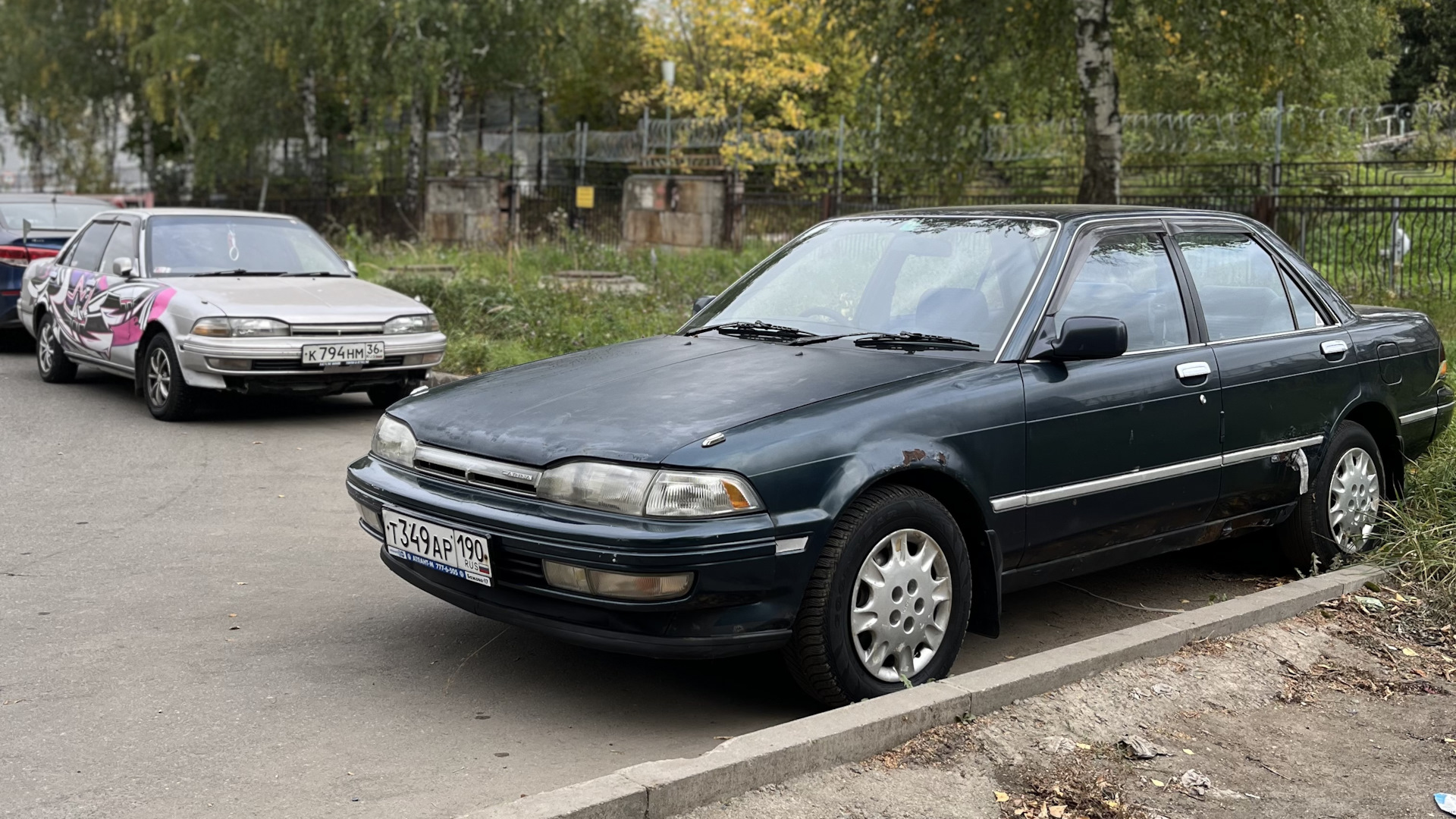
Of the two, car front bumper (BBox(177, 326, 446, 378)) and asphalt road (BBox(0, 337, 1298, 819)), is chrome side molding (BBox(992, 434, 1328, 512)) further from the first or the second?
car front bumper (BBox(177, 326, 446, 378))

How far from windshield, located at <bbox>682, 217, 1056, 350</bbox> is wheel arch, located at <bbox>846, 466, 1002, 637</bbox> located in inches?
23.0

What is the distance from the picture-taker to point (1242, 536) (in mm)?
6020

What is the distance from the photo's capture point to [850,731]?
148 inches

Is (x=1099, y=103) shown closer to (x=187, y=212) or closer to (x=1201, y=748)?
(x=187, y=212)

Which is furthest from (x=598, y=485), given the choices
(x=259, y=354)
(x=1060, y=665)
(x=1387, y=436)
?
(x=259, y=354)

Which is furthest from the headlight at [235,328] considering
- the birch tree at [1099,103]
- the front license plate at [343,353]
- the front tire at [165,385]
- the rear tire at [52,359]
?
the birch tree at [1099,103]

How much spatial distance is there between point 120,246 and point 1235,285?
8.64m

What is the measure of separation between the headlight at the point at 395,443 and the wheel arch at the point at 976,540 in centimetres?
162

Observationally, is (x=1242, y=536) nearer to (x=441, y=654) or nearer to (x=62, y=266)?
(x=441, y=654)

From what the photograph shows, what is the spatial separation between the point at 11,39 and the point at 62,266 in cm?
3879

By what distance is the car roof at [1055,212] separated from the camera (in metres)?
5.29

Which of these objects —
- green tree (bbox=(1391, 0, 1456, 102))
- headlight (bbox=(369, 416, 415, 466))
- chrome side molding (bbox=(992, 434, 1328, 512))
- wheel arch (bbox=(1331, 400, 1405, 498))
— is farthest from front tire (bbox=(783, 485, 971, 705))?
green tree (bbox=(1391, 0, 1456, 102))

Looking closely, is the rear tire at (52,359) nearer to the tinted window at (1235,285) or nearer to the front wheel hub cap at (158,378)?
the front wheel hub cap at (158,378)

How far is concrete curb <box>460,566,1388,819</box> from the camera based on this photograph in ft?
10.8
